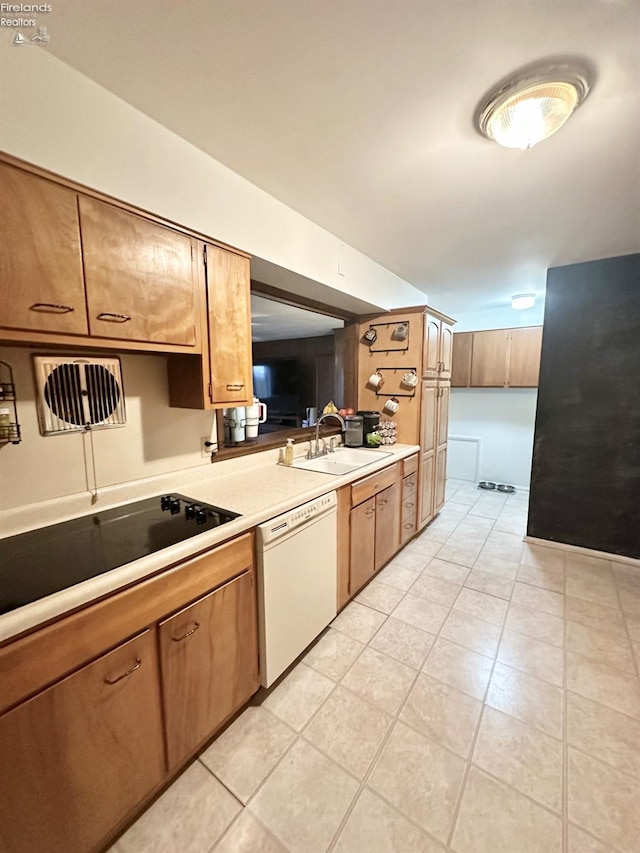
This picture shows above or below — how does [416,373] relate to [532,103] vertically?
below

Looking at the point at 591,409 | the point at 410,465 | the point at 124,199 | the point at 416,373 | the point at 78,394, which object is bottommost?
the point at 410,465

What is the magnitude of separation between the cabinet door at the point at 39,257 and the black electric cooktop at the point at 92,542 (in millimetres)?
712

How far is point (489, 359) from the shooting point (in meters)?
Answer: 4.38

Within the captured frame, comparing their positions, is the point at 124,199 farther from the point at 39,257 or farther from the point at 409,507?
the point at 409,507

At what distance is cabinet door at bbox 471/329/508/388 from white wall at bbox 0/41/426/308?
10.4 feet

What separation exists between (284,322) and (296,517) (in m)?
2.04

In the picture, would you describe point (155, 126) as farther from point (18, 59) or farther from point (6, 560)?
point (6, 560)

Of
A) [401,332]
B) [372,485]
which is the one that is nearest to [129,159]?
[372,485]

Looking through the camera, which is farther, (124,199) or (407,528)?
(407,528)

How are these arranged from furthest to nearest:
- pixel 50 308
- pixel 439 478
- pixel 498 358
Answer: pixel 498 358, pixel 439 478, pixel 50 308

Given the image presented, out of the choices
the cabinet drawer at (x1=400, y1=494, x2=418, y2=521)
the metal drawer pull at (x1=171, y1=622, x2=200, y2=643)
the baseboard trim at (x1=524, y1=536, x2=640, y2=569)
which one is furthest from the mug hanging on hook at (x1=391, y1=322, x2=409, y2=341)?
the metal drawer pull at (x1=171, y1=622, x2=200, y2=643)

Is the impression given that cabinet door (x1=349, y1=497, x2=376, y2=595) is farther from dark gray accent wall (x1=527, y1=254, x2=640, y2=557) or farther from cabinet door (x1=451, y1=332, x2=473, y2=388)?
cabinet door (x1=451, y1=332, x2=473, y2=388)

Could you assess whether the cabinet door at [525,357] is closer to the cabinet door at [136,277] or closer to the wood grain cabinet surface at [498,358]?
the wood grain cabinet surface at [498,358]

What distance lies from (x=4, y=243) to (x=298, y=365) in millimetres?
2592
